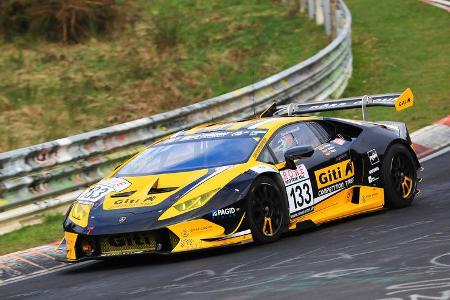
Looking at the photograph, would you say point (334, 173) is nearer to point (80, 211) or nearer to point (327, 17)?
point (80, 211)

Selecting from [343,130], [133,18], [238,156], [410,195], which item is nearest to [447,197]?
[410,195]

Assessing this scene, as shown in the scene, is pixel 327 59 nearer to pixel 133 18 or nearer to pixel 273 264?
pixel 133 18

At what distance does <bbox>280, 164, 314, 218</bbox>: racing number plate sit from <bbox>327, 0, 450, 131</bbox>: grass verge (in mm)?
7497

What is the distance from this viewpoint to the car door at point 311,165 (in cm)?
932

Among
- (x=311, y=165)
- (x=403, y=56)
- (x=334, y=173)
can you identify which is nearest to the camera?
(x=311, y=165)

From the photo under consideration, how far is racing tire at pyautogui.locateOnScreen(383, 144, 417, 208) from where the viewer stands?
10.7 metres

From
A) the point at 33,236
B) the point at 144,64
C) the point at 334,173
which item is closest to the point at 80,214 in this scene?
the point at 33,236

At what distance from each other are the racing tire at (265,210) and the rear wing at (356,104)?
93.1 inches

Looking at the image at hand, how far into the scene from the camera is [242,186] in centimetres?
866

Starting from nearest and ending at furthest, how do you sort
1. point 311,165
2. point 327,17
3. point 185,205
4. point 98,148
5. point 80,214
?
1. point 185,205
2. point 80,214
3. point 311,165
4. point 98,148
5. point 327,17

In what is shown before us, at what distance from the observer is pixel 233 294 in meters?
6.44

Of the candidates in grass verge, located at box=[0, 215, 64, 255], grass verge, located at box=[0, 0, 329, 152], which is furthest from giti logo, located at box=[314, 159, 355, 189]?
grass verge, located at box=[0, 0, 329, 152]

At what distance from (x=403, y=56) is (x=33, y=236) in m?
14.4

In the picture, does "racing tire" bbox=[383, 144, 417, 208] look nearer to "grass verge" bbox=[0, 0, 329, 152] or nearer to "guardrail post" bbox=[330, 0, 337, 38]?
"grass verge" bbox=[0, 0, 329, 152]
